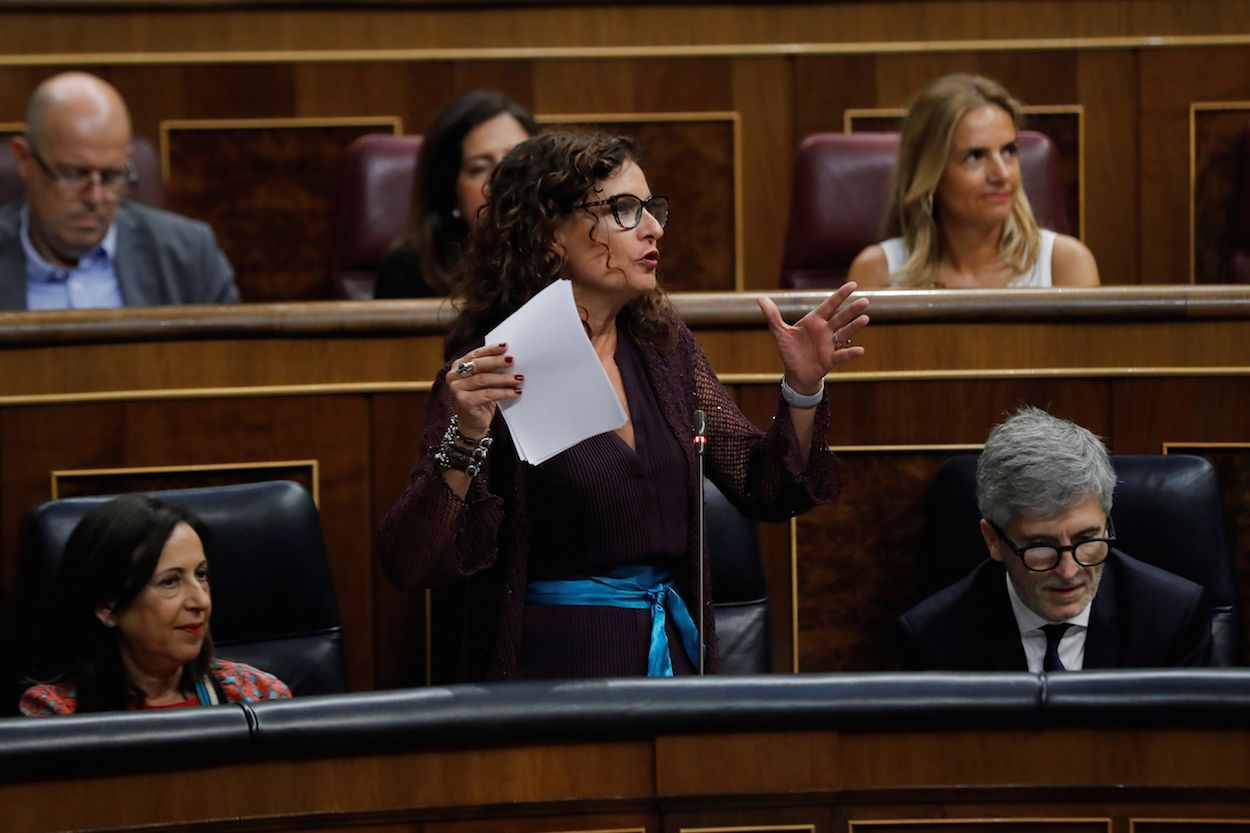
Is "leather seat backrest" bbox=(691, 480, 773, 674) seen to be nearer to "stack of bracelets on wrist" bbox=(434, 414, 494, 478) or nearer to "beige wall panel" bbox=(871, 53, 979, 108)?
"stack of bracelets on wrist" bbox=(434, 414, 494, 478)

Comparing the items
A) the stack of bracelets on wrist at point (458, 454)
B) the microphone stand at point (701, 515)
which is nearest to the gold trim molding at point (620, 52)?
the microphone stand at point (701, 515)

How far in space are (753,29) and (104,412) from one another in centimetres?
105

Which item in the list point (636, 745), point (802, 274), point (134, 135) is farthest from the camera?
point (134, 135)

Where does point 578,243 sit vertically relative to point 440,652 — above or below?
above

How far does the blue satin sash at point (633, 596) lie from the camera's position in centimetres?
116

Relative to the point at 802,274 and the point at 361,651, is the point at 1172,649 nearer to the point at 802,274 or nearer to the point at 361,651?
the point at 361,651

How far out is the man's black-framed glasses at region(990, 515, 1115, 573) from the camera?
1216mm

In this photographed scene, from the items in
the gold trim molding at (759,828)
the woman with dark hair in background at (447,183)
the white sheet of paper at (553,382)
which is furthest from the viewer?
the woman with dark hair in background at (447,183)

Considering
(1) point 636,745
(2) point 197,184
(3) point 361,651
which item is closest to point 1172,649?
(1) point 636,745

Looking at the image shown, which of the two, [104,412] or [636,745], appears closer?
[636,745]

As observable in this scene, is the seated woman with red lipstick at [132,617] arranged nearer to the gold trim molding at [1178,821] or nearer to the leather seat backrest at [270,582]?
the leather seat backrest at [270,582]

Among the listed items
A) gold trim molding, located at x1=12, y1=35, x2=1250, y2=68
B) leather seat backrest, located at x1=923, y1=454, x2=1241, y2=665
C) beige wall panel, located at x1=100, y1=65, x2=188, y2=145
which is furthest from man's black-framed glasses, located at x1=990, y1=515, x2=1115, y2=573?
beige wall panel, located at x1=100, y1=65, x2=188, y2=145

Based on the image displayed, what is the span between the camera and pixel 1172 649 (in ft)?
4.06

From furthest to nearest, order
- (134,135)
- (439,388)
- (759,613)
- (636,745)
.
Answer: (134,135), (759,613), (439,388), (636,745)
